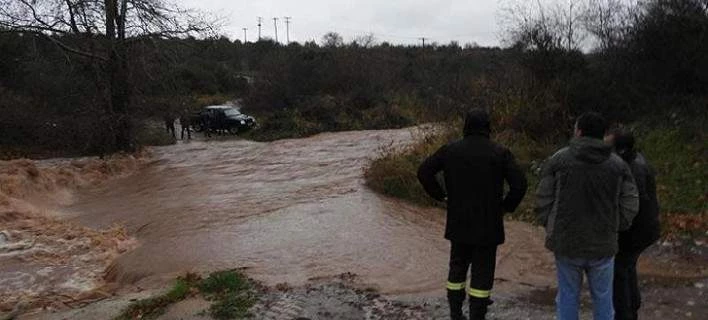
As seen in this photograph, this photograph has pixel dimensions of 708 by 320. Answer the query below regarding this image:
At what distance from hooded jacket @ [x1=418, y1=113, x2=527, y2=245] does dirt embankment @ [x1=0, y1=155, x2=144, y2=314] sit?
5025 mm

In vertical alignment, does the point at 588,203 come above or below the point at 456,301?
above

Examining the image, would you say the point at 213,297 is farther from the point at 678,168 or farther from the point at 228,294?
the point at 678,168

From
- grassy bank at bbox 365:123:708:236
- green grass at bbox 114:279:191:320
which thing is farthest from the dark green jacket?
grassy bank at bbox 365:123:708:236

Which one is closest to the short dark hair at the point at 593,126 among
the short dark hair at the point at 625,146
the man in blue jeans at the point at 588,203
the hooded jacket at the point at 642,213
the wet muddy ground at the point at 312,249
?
the man in blue jeans at the point at 588,203

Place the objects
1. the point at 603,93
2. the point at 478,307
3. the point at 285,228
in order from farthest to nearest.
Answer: the point at 603,93 < the point at 285,228 < the point at 478,307

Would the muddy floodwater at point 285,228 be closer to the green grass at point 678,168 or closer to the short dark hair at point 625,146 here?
the green grass at point 678,168

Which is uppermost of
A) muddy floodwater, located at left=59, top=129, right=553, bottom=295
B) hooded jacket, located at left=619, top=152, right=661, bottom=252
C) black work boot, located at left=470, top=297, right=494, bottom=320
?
hooded jacket, located at left=619, top=152, right=661, bottom=252

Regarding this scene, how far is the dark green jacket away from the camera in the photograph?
4.45 metres

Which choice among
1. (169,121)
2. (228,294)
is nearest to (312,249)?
(228,294)

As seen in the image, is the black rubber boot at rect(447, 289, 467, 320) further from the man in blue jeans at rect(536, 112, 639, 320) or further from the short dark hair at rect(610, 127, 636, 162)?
the short dark hair at rect(610, 127, 636, 162)

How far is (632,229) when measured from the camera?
4914 millimetres

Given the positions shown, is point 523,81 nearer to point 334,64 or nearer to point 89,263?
point 89,263

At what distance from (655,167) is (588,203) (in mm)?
7763

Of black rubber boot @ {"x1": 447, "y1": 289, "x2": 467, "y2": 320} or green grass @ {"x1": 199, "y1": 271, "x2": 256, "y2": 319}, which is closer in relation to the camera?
black rubber boot @ {"x1": 447, "y1": 289, "x2": 467, "y2": 320}
